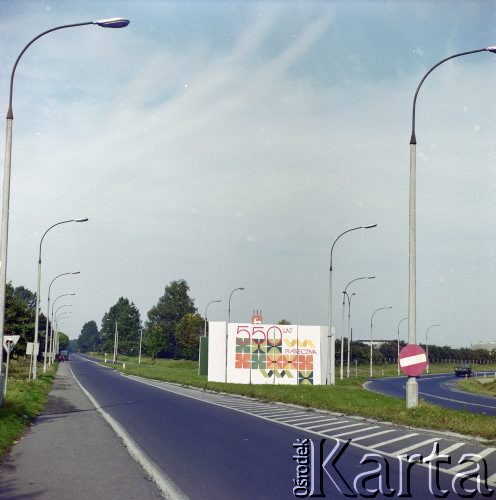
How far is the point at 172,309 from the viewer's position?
158 m

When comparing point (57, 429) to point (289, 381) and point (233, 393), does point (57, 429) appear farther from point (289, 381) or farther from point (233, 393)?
point (289, 381)

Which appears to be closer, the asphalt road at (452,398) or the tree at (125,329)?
the asphalt road at (452,398)

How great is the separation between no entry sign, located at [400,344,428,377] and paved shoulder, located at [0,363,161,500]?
24.1ft

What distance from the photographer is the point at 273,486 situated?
29.7 feet

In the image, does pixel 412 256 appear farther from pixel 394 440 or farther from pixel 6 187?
pixel 6 187

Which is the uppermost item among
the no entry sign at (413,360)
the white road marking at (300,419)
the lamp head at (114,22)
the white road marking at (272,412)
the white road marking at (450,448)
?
the lamp head at (114,22)

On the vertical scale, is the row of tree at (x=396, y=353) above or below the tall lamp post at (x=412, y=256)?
below

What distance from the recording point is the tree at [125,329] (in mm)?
173375

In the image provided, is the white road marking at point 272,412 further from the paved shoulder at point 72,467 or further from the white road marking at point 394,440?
the white road marking at point 394,440

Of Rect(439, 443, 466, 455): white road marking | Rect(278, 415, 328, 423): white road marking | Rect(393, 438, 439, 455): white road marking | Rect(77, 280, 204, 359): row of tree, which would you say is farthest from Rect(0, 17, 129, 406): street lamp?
Rect(77, 280, 204, 359): row of tree

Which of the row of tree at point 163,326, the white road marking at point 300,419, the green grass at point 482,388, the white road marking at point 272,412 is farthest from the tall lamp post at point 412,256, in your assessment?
the row of tree at point 163,326

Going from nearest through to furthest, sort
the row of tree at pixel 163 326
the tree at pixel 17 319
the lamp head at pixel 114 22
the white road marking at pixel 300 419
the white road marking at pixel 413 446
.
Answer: the white road marking at pixel 413 446 < the lamp head at pixel 114 22 < the white road marking at pixel 300 419 < the tree at pixel 17 319 < the row of tree at pixel 163 326

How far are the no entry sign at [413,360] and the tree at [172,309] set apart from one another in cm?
14035

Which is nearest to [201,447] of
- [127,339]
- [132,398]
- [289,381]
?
[132,398]
